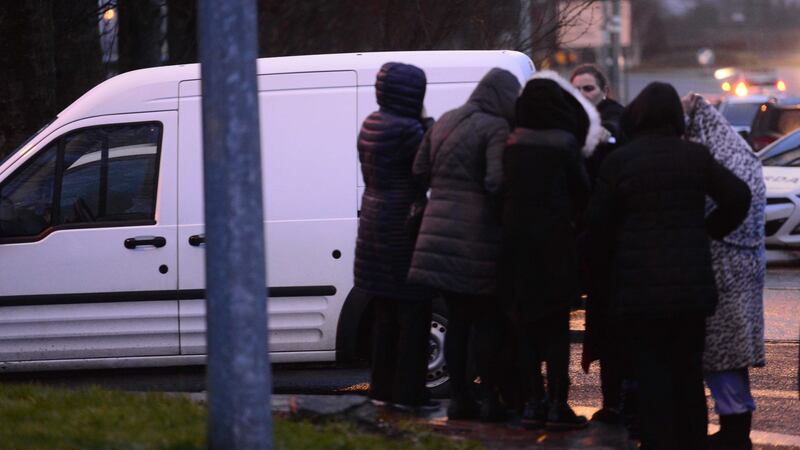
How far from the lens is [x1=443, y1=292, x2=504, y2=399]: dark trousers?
642cm

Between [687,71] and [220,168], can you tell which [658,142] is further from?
[687,71]

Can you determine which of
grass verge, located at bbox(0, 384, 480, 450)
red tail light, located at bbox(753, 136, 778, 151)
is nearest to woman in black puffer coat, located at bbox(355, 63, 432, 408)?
grass verge, located at bbox(0, 384, 480, 450)

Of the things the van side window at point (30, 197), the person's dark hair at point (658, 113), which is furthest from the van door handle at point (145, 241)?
the person's dark hair at point (658, 113)

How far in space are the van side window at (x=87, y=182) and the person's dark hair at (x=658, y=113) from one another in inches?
123

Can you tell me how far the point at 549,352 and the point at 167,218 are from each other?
2.77 meters

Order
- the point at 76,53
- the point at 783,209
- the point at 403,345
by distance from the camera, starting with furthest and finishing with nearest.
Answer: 1. the point at 76,53
2. the point at 783,209
3. the point at 403,345

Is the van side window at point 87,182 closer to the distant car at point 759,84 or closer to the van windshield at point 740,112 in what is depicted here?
the van windshield at point 740,112

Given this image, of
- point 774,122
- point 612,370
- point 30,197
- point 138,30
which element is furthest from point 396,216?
point 774,122

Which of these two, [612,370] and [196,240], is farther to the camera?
[196,240]

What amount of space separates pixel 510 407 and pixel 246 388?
2158 mm

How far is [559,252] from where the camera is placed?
610cm

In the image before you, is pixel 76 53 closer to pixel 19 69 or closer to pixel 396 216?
pixel 19 69

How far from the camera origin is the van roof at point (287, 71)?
26.7ft

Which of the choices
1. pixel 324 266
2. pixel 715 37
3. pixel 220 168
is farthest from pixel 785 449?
pixel 715 37
